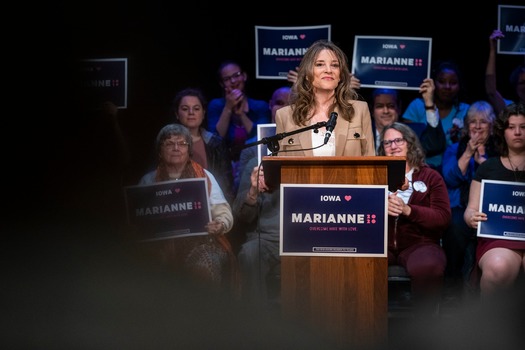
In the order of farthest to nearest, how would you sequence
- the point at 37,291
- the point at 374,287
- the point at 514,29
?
1. the point at 514,29
2. the point at 37,291
3. the point at 374,287

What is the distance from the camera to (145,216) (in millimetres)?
5059

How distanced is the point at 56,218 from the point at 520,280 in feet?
9.14

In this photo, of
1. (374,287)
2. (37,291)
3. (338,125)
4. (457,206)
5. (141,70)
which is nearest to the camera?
(374,287)

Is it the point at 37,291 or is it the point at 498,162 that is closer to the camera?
the point at 37,291

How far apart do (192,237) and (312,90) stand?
140 cm

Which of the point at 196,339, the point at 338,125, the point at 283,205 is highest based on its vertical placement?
the point at 338,125

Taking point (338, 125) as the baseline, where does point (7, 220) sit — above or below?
below

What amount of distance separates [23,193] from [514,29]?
3494 mm

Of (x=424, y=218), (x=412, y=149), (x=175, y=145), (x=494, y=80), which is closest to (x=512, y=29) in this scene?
(x=494, y=80)

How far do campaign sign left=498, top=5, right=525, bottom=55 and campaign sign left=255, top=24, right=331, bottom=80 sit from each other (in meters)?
1.21

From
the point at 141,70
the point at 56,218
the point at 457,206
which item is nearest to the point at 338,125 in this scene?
the point at 457,206

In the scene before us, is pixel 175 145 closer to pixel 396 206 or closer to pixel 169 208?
pixel 169 208

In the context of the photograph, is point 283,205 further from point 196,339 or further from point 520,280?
point 520,280

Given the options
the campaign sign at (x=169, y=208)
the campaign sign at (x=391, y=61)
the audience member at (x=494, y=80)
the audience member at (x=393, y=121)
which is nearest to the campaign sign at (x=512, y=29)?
the audience member at (x=494, y=80)
